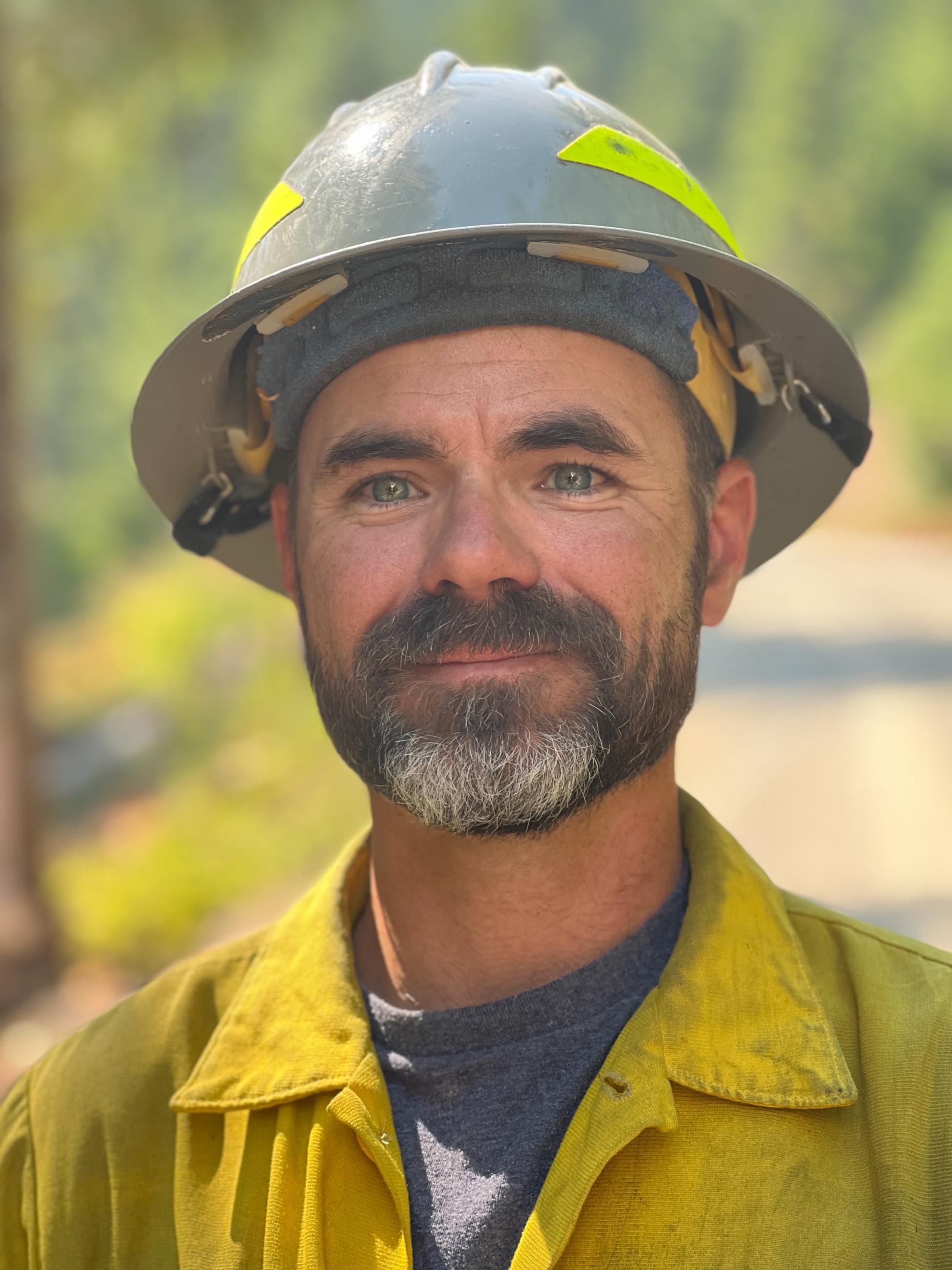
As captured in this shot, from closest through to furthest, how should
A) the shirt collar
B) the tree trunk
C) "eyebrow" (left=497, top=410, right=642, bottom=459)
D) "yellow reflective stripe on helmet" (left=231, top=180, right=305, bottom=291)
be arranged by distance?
1. the shirt collar
2. "eyebrow" (left=497, top=410, right=642, bottom=459)
3. "yellow reflective stripe on helmet" (left=231, top=180, right=305, bottom=291)
4. the tree trunk

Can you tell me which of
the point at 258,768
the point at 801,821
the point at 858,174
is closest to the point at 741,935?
the point at 801,821

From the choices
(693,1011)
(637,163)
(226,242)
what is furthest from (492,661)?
(226,242)

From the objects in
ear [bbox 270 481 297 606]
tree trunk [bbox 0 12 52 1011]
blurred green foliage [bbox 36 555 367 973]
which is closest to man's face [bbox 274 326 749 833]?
ear [bbox 270 481 297 606]

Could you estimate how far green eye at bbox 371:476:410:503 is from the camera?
231cm

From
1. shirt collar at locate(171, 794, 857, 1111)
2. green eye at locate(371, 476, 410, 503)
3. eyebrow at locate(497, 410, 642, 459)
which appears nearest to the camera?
shirt collar at locate(171, 794, 857, 1111)

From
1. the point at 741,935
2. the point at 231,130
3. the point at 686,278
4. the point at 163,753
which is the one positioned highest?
the point at 231,130

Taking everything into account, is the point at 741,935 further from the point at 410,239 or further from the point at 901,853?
the point at 901,853

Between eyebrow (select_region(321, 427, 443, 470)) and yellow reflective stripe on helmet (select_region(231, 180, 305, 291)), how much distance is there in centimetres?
39

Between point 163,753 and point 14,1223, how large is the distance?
576 inches

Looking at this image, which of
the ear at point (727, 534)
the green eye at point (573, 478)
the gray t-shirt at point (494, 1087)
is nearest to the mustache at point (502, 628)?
the green eye at point (573, 478)

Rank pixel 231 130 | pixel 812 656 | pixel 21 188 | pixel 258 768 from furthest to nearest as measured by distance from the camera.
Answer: pixel 231 130 → pixel 812 656 → pixel 258 768 → pixel 21 188

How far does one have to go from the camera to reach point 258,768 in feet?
45.5

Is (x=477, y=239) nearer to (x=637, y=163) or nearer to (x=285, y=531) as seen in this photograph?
(x=637, y=163)

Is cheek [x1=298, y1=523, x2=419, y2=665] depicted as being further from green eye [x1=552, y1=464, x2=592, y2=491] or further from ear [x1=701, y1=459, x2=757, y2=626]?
ear [x1=701, y1=459, x2=757, y2=626]
